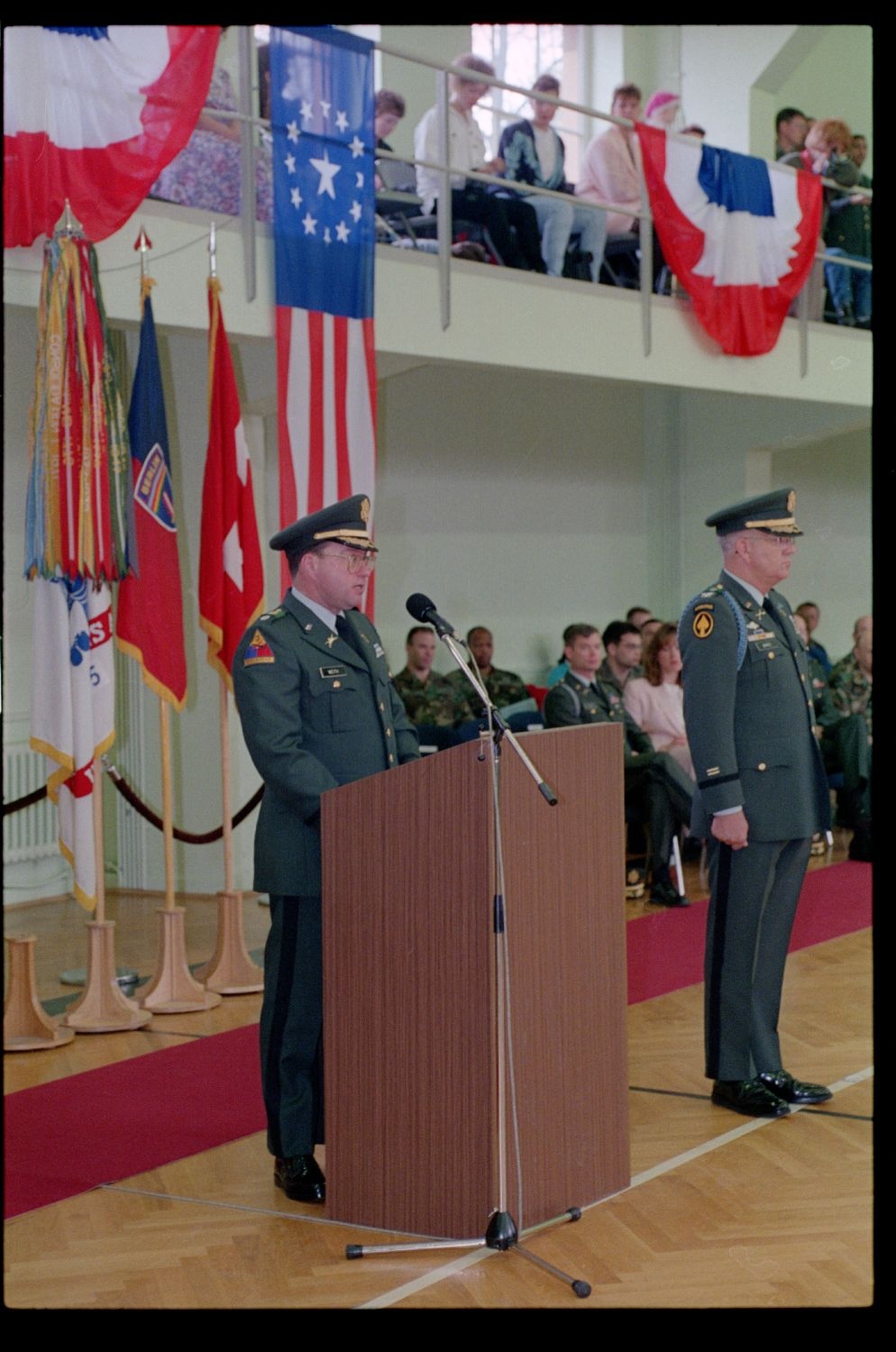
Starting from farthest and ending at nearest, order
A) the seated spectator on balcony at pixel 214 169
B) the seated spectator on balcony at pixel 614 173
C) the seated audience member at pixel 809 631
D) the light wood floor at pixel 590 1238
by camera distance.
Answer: the seated audience member at pixel 809 631, the seated spectator on balcony at pixel 614 173, the seated spectator on balcony at pixel 214 169, the light wood floor at pixel 590 1238

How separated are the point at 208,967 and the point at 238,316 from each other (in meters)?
2.46

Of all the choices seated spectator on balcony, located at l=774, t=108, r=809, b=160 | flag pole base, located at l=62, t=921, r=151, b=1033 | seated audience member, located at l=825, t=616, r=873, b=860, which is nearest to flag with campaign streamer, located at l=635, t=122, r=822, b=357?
seated spectator on balcony, located at l=774, t=108, r=809, b=160

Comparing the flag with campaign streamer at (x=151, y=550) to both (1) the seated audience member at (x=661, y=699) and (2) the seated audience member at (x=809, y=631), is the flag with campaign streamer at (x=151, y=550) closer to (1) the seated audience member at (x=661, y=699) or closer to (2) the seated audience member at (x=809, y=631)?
(1) the seated audience member at (x=661, y=699)

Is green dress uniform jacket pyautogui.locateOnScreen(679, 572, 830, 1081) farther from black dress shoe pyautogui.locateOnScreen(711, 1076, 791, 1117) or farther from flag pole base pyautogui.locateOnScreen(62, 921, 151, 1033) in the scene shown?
flag pole base pyautogui.locateOnScreen(62, 921, 151, 1033)

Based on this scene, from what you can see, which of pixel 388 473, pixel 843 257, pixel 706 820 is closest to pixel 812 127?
pixel 843 257

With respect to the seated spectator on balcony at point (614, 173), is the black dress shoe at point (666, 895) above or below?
below

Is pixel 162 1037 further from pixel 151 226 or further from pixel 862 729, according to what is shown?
pixel 862 729

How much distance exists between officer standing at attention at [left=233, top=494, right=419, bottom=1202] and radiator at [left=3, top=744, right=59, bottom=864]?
395 cm

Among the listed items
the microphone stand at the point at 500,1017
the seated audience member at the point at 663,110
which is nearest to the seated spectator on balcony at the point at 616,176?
the seated audience member at the point at 663,110

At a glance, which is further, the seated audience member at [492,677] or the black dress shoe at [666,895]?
the seated audience member at [492,677]

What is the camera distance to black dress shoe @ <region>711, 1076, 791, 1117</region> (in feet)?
12.5

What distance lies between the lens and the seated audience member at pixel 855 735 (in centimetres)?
809

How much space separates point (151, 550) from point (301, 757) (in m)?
2.29

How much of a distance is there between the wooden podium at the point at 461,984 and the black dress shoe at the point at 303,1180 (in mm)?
207
